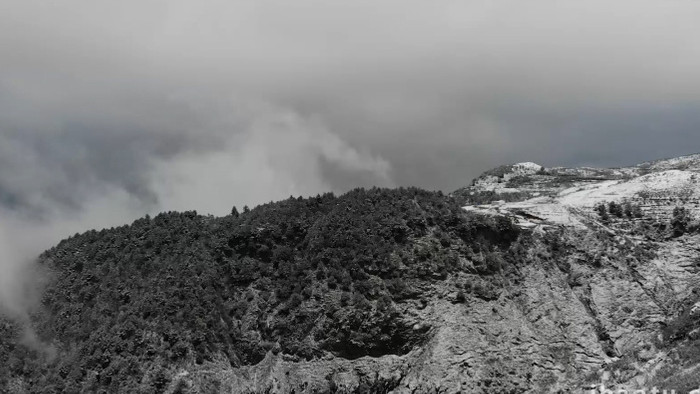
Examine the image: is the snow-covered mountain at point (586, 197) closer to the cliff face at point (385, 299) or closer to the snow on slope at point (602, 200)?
the snow on slope at point (602, 200)

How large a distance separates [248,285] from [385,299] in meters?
13.8

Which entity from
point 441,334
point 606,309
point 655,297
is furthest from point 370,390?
point 655,297

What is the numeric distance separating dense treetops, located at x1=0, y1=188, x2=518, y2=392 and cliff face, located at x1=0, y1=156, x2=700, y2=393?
0.14m

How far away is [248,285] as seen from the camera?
6297cm

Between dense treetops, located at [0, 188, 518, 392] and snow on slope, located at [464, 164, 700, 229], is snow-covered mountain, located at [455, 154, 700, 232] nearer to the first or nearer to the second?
snow on slope, located at [464, 164, 700, 229]

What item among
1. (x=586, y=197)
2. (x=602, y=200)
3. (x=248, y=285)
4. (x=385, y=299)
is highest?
(x=586, y=197)

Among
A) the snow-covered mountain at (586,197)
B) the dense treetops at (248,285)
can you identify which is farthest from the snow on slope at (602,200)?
the dense treetops at (248,285)

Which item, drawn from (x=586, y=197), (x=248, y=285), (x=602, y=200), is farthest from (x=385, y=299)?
(x=586, y=197)

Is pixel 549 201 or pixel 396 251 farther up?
pixel 549 201

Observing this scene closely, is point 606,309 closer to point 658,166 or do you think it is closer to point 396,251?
point 396,251

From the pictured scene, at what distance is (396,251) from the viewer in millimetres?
61094

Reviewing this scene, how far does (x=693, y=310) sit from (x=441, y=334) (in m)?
20.7

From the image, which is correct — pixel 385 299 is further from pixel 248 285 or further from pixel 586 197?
pixel 586 197

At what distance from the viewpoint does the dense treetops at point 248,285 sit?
181 feet
